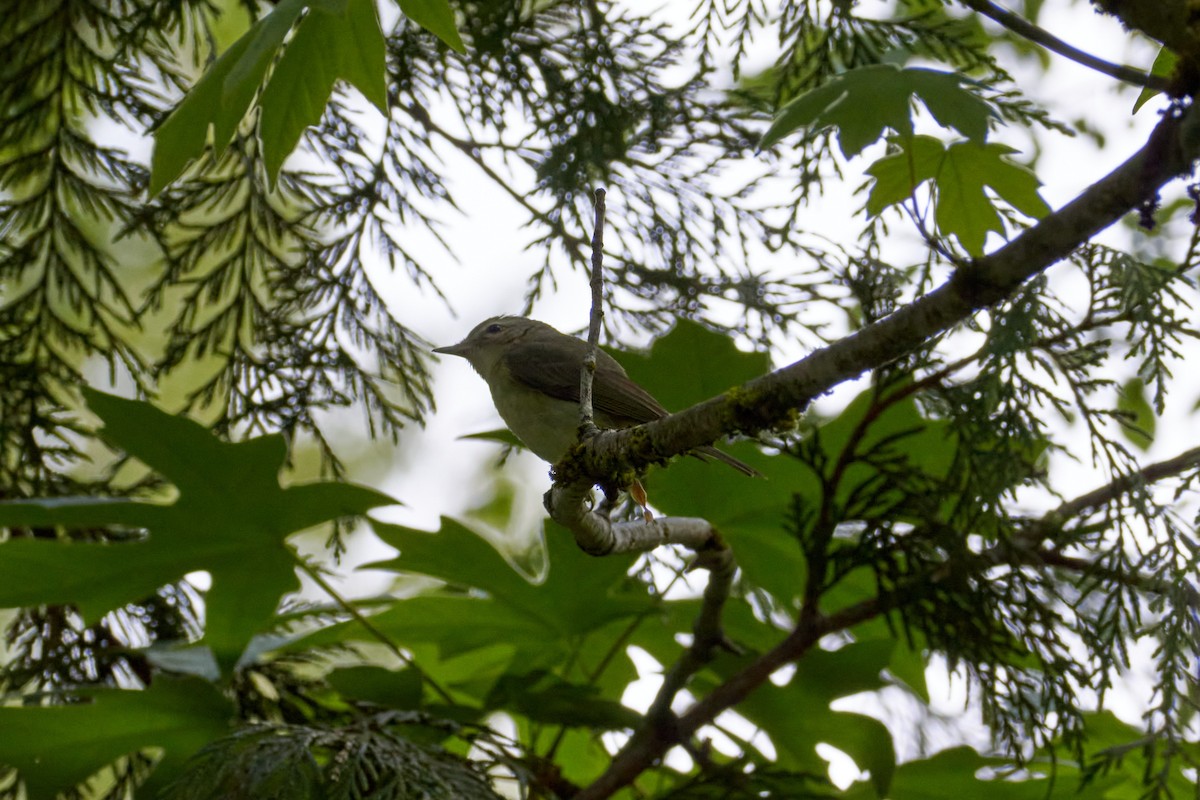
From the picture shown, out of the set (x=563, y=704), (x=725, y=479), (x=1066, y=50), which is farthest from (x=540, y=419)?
(x=1066, y=50)

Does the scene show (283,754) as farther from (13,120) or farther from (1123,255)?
(13,120)

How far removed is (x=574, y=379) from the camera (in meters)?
2.58

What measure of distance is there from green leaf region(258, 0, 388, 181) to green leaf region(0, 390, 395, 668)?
0.62m

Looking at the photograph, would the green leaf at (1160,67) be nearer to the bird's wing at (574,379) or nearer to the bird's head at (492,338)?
the bird's wing at (574,379)

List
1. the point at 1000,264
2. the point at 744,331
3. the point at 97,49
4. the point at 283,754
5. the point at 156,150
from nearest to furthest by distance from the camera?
the point at 1000,264 → the point at 156,150 → the point at 283,754 → the point at 744,331 → the point at 97,49

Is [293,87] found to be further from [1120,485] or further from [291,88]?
[1120,485]

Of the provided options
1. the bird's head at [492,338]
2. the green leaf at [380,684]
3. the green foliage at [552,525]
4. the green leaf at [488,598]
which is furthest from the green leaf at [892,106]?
the bird's head at [492,338]

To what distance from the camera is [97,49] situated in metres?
2.90

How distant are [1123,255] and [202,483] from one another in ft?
5.39

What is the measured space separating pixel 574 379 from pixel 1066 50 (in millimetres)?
1592

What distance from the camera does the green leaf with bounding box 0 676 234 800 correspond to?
79.8 inches

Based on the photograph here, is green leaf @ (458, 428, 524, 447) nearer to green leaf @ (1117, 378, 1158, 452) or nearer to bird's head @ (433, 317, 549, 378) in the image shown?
bird's head @ (433, 317, 549, 378)

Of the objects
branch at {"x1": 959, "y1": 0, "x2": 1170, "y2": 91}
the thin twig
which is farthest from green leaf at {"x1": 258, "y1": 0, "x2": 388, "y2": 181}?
branch at {"x1": 959, "y1": 0, "x2": 1170, "y2": 91}

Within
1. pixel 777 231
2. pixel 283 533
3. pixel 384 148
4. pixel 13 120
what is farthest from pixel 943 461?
pixel 13 120
